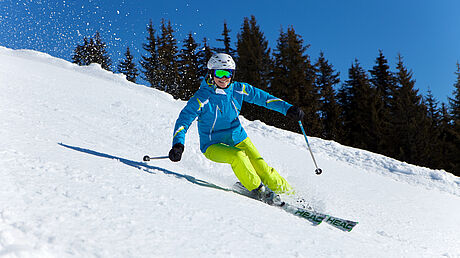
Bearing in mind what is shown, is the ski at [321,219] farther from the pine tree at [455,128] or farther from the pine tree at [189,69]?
the pine tree at [189,69]

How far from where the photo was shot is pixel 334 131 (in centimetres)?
2388

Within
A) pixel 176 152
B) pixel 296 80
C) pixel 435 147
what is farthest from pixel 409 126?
pixel 176 152

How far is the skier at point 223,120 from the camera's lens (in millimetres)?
3617

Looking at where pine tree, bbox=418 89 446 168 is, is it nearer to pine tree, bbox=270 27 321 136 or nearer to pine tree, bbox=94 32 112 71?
pine tree, bbox=270 27 321 136

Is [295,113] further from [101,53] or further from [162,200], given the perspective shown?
[101,53]

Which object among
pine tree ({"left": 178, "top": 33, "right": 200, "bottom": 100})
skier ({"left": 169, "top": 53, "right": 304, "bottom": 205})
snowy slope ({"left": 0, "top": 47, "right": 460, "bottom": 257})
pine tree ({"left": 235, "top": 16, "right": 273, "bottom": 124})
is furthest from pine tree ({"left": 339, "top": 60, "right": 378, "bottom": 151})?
skier ({"left": 169, "top": 53, "right": 304, "bottom": 205})

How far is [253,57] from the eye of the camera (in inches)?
1140

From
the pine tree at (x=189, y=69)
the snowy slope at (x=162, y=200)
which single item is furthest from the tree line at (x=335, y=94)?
the snowy slope at (x=162, y=200)

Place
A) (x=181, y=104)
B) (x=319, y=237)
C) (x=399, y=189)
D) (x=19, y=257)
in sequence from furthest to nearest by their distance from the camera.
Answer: (x=181, y=104), (x=399, y=189), (x=319, y=237), (x=19, y=257)

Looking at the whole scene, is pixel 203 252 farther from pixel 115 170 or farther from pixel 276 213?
pixel 115 170

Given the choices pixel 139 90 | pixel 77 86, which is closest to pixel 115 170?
pixel 77 86

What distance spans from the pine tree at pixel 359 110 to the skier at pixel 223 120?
20.4m

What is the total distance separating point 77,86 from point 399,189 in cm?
831

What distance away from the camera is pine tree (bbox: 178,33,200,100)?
31.4 metres
